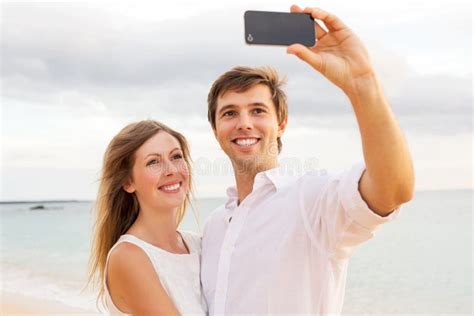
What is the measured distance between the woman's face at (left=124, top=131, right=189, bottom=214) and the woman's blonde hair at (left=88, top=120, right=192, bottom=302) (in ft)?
0.19

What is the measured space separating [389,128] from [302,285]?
0.91 m

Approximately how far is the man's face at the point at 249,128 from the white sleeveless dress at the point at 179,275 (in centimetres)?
65

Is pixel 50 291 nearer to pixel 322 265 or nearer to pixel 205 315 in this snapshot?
pixel 205 315

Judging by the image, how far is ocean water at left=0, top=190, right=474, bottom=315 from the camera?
10461 mm

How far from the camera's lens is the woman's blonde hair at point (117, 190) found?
355 cm

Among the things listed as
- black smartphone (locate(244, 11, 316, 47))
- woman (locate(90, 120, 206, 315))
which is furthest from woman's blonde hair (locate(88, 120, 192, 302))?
black smartphone (locate(244, 11, 316, 47))

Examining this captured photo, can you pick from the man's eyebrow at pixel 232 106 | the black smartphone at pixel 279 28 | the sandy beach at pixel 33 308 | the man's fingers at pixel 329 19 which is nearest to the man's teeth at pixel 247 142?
the man's eyebrow at pixel 232 106

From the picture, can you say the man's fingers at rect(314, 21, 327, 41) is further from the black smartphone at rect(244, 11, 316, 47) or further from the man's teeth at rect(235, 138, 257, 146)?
the man's teeth at rect(235, 138, 257, 146)

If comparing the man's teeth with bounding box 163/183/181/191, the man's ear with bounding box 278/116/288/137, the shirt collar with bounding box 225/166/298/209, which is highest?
the man's ear with bounding box 278/116/288/137

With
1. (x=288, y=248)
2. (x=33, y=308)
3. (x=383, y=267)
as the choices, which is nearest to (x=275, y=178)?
(x=288, y=248)

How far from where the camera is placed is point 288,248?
8.13 feet

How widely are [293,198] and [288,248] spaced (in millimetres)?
228

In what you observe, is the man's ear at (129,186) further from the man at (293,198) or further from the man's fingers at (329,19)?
the man's fingers at (329,19)

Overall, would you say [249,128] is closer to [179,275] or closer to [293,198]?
[293,198]
